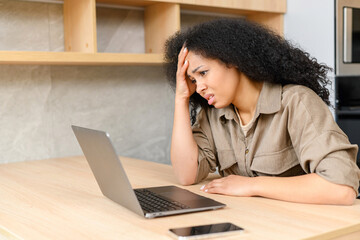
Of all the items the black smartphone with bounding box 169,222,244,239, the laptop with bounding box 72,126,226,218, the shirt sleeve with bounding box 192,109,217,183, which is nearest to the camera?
the black smartphone with bounding box 169,222,244,239

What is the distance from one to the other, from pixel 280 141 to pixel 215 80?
0.27 meters

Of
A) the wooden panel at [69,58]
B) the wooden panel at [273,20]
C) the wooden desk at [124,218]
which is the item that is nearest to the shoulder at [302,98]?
the wooden desk at [124,218]

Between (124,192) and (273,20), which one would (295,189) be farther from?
(273,20)

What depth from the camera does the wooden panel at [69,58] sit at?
1878 mm

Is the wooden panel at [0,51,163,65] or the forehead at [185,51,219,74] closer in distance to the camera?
the forehead at [185,51,219,74]

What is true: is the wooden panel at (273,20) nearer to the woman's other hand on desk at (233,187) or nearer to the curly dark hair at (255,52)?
the curly dark hair at (255,52)

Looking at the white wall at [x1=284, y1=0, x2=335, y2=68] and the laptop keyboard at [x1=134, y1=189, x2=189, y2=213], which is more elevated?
the white wall at [x1=284, y1=0, x2=335, y2=68]

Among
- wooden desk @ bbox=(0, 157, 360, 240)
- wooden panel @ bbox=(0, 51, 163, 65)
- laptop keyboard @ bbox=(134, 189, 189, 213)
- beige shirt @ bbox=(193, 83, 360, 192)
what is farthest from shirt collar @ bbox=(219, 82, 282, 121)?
wooden panel @ bbox=(0, 51, 163, 65)

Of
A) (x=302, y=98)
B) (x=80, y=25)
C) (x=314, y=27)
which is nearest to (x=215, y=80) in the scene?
(x=302, y=98)

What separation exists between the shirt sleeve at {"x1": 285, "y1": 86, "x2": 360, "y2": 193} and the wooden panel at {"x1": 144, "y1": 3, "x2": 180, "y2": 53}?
997 millimetres

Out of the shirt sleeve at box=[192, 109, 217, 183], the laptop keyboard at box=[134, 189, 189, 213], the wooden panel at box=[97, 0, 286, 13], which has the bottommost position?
the laptop keyboard at box=[134, 189, 189, 213]

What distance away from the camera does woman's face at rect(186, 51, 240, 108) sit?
148 centimetres

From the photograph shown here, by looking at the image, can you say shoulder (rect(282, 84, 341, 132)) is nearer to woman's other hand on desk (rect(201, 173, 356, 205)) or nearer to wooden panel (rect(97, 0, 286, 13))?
woman's other hand on desk (rect(201, 173, 356, 205))

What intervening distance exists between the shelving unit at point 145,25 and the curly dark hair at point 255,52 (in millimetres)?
628
